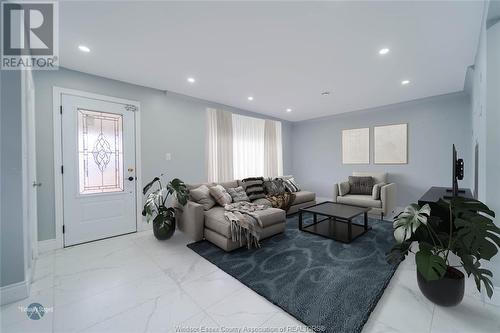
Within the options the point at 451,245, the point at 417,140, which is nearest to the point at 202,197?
the point at 451,245

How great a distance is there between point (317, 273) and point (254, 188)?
2.24 meters

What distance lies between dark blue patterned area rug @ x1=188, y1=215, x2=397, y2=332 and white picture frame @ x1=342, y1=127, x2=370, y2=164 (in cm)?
250

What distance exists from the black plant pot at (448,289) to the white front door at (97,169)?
3963 mm

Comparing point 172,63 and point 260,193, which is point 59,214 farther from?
point 260,193

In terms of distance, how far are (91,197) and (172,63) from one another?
2.36m

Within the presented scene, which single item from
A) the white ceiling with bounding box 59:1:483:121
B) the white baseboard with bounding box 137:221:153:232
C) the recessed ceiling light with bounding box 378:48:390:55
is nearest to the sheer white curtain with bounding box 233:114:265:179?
the white ceiling with bounding box 59:1:483:121

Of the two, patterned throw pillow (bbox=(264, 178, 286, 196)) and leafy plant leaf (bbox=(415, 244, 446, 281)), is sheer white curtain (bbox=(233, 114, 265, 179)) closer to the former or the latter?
patterned throw pillow (bbox=(264, 178, 286, 196))

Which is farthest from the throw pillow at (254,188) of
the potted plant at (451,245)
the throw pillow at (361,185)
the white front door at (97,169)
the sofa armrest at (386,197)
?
the potted plant at (451,245)

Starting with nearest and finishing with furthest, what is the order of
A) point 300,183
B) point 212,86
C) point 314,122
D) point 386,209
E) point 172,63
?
1. point 172,63
2. point 212,86
3. point 386,209
4. point 314,122
5. point 300,183

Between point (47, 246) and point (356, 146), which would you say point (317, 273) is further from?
point (356, 146)

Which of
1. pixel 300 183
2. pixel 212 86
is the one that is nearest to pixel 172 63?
pixel 212 86

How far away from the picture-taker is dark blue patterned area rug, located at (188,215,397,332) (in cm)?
161

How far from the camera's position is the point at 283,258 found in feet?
8.23

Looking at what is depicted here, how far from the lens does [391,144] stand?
4.84 metres
